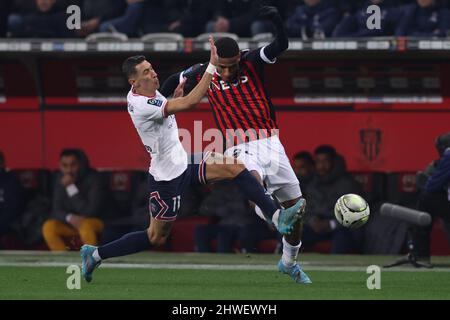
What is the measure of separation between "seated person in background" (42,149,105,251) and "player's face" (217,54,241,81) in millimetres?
4305

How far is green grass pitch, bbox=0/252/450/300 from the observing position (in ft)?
32.1

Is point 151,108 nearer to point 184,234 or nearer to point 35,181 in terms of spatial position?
point 184,234

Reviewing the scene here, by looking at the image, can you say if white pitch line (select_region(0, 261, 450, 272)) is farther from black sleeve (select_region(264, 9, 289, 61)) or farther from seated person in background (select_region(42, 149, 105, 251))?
black sleeve (select_region(264, 9, 289, 61))

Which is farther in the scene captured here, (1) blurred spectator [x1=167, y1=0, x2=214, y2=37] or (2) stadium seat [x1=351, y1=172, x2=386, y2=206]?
(2) stadium seat [x1=351, y1=172, x2=386, y2=206]

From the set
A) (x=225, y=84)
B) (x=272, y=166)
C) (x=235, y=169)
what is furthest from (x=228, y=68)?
(x=235, y=169)

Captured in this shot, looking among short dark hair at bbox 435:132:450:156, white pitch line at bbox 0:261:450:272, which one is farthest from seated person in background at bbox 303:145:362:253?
short dark hair at bbox 435:132:450:156

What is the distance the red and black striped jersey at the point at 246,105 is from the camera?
1100cm

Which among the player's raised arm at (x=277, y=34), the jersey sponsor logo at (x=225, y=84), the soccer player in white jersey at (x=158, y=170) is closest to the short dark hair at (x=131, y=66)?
the soccer player in white jersey at (x=158, y=170)

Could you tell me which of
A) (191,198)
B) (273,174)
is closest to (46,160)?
(191,198)

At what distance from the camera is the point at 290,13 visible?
14.8 meters

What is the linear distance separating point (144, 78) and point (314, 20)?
400 centimetres

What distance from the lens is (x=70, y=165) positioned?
15.1m

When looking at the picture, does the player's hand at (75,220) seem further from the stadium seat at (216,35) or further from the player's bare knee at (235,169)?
the player's bare knee at (235,169)

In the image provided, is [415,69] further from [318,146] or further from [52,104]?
[52,104]
